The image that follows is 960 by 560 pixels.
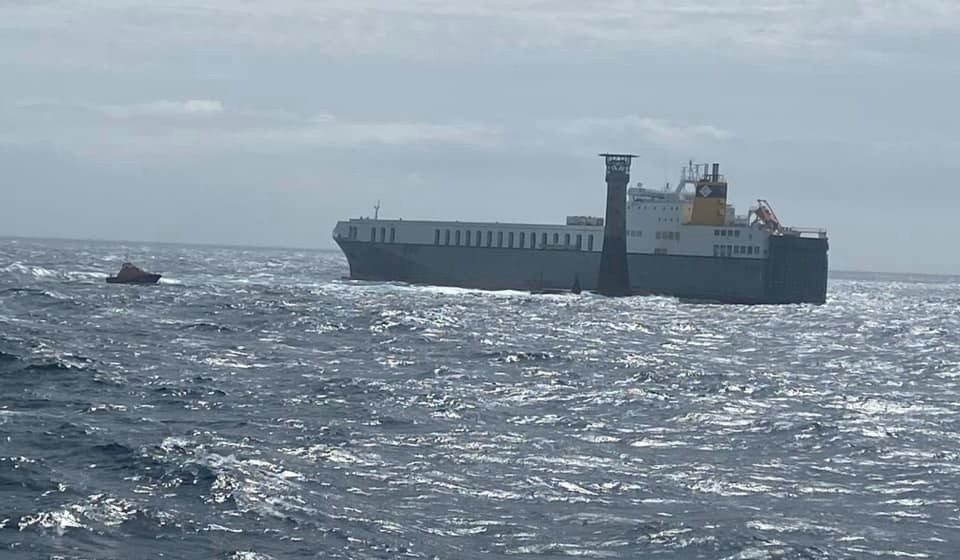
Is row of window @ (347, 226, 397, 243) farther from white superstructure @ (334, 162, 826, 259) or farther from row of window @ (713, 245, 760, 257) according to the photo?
row of window @ (713, 245, 760, 257)

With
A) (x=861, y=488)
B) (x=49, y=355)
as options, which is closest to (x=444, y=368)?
(x=49, y=355)

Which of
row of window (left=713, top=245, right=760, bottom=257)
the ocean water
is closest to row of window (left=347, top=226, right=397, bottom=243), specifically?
row of window (left=713, top=245, right=760, bottom=257)

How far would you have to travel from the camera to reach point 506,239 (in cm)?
12344

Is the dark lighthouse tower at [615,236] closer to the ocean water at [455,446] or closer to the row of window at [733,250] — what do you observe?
the row of window at [733,250]

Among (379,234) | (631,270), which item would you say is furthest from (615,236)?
(379,234)

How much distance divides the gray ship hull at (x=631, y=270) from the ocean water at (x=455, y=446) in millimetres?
49751

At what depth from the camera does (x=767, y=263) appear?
110 metres

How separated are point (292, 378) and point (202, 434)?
38.2 feet

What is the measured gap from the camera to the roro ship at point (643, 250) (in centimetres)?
11119

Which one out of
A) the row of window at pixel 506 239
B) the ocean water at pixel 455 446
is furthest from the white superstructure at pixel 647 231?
the ocean water at pixel 455 446

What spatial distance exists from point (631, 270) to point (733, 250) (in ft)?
29.6

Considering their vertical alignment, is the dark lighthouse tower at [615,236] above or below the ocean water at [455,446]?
above

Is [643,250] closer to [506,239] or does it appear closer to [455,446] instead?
[506,239]

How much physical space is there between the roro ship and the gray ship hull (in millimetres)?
83
